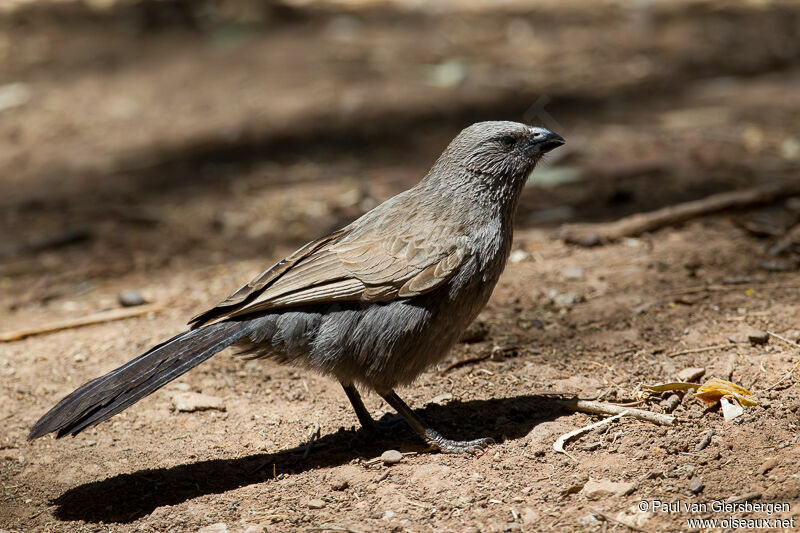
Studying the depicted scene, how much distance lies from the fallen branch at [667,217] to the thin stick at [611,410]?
6.43 feet

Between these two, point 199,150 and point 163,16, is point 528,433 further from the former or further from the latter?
point 163,16

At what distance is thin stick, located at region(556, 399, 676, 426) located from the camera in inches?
160

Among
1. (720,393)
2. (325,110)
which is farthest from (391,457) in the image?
(325,110)

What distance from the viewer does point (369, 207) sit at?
7.14 meters

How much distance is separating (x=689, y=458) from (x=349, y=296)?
5.79 feet

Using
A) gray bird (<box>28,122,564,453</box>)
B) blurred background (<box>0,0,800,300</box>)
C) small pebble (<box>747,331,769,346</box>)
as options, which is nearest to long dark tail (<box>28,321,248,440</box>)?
gray bird (<box>28,122,564,453</box>)

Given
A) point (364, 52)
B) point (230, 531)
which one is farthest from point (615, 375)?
point (364, 52)

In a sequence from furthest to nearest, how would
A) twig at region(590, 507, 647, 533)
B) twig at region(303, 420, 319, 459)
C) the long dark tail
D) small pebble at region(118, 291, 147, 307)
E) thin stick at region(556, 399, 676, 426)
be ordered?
small pebble at region(118, 291, 147, 307)
twig at region(303, 420, 319, 459)
thin stick at region(556, 399, 676, 426)
the long dark tail
twig at region(590, 507, 647, 533)

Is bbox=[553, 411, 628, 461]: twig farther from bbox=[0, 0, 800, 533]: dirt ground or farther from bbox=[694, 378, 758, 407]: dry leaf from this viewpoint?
bbox=[694, 378, 758, 407]: dry leaf

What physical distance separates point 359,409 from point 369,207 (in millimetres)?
2846

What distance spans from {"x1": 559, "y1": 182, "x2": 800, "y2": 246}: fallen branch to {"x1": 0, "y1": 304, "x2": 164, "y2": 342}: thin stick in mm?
3005

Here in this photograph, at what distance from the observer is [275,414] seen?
4.76 metres

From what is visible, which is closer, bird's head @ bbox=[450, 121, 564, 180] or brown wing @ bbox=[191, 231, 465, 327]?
brown wing @ bbox=[191, 231, 465, 327]

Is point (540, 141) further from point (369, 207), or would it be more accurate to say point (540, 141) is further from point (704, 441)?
point (369, 207)
